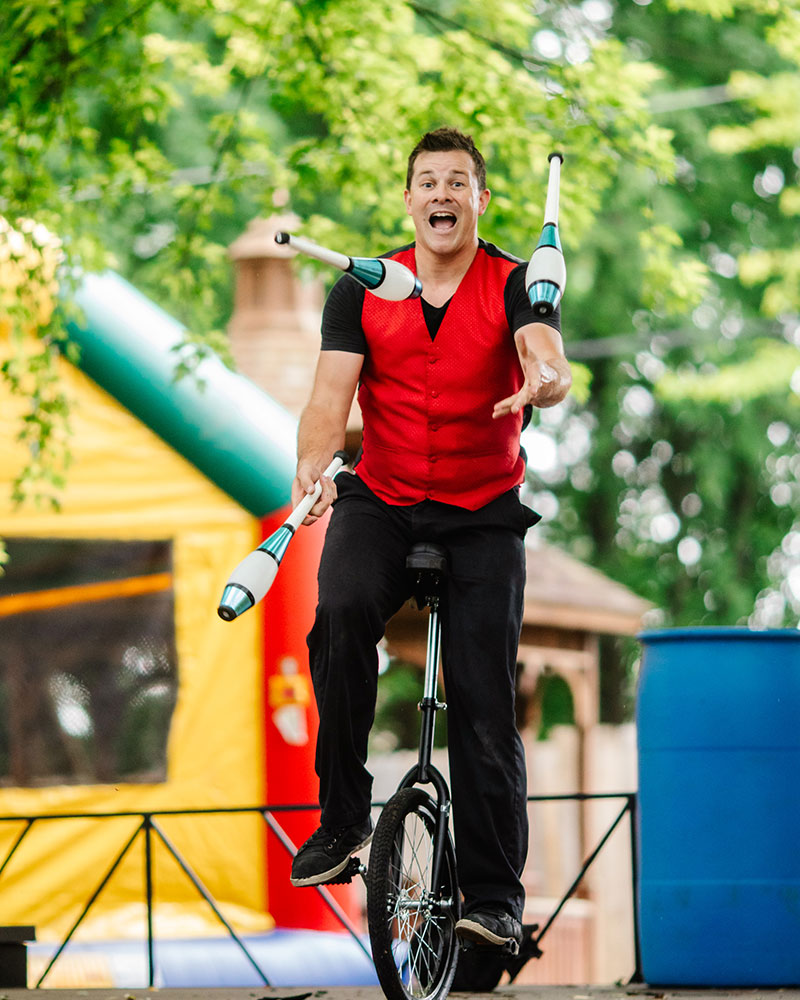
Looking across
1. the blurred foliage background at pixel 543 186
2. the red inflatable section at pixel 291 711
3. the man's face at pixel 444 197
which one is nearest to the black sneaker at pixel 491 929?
the man's face at pixel 444 197

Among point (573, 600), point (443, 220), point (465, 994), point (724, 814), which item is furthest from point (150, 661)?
point (573, 600)

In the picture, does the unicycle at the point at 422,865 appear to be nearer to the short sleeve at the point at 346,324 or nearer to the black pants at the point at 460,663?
the black pants at the point at 460,663

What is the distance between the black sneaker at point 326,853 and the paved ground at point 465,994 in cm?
87

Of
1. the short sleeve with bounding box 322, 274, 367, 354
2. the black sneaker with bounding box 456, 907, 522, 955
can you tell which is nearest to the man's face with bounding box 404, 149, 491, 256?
the short sleeve with bounding box 322, 274, 367, 354

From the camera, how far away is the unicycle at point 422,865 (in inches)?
136

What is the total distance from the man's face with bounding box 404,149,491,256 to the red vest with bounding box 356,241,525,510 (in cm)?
13

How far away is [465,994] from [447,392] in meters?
1.90

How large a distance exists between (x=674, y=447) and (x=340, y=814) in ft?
49.3

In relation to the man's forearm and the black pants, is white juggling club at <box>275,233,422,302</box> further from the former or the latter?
the black pants

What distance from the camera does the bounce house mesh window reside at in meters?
8.10

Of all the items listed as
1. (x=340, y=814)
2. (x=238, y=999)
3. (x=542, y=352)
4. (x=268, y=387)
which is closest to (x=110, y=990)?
(x=238, y=999)

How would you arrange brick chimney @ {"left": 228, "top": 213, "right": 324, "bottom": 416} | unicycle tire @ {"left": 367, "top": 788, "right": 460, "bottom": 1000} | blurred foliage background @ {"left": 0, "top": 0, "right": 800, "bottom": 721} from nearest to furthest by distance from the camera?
unicycle tire @ {"left": 367, "top": 788, "right": 460, "bottom": 1000} → blurred foliage background @ {"left": 0, "top": 0, "right": 800, "bottom": 721} → brick chimney @ {"left": 228, "top": 213, "right": 324, "bottom": 416}

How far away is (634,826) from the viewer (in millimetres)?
5312

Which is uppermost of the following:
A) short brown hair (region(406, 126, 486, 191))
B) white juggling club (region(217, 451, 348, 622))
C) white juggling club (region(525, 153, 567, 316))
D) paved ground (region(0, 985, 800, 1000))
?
short brown hair (region(406, 126, 486, 191))
